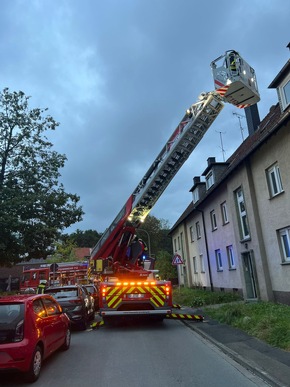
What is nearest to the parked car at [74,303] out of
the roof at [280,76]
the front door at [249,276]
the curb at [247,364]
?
the curb at [247,364]

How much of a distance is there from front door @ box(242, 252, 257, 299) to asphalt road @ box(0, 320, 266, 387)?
20.5 feet

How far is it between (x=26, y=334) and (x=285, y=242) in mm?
9861

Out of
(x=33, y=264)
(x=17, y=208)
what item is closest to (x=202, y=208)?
(x=17, y=208)

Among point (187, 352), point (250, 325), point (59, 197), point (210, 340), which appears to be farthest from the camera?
point (59, 197)

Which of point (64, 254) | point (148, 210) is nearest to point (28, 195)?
point (148, 210)

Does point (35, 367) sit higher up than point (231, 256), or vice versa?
point (231, 256)

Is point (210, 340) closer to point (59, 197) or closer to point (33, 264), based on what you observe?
point (59, 197)

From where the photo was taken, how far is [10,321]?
596 centimetres

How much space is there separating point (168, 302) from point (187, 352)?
12.0ft

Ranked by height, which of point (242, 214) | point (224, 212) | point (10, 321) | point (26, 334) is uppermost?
point (224, 212)

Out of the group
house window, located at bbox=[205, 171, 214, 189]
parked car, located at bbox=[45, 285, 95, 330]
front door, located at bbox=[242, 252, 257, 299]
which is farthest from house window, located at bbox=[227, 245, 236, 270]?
parked car, located at bbox=[45, 285, 95, 330]

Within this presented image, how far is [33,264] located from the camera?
2318 inches

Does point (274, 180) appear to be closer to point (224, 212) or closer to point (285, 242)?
point (285, 242)

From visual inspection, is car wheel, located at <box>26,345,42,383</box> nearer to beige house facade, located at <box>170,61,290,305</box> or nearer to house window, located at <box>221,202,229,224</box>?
beige house facade, located at <box>170,61,290,305</box>
